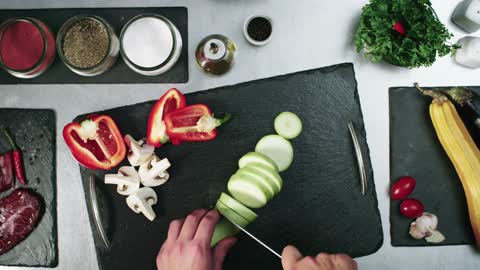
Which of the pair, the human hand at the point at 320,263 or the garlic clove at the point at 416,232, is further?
the garlic clove at the point at 416,232

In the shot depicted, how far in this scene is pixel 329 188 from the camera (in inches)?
56.6

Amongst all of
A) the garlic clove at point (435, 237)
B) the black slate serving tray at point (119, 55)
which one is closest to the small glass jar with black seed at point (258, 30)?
the black slate serving tray at point (119, 55)

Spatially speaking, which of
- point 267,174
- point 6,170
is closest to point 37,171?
point 6,170

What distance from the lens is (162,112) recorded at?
1.36 metres

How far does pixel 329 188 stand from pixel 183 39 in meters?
0.70

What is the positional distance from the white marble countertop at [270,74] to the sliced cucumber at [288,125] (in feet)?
0.53

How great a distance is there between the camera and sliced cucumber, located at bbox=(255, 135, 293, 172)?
4.60ft

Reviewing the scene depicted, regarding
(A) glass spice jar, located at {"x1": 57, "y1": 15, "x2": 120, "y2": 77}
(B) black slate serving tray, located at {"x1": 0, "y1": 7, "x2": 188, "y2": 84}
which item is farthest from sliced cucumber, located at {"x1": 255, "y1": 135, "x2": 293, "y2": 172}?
(A) glass spice jar, located at {"x1": 57, "y1": 15, "x2": 120, "y2": 77}

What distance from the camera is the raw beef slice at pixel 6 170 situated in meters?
1.43

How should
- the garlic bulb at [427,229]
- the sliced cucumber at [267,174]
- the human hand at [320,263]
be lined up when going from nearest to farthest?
the human hand at [320,263] < the sliced cucumber at [267,174] < the garlic bulb at [427,229]

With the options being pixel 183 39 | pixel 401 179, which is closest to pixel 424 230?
pixel 401 179

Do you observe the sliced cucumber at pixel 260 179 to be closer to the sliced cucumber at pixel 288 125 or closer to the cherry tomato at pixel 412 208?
the sliced cucumber at pixel 288 125

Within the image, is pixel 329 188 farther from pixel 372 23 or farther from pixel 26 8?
pixel 26 8

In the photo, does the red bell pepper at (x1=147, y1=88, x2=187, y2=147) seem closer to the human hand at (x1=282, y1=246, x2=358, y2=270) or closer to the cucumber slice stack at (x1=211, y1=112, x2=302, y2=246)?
the cucumber slice stack at (x1=211, y1=112, x2=302, y2=246)
